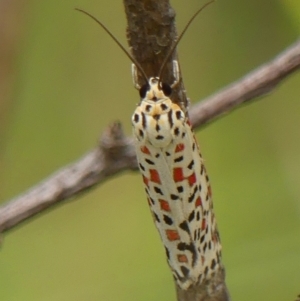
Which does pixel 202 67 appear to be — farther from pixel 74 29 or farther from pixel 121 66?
pixel 74 29

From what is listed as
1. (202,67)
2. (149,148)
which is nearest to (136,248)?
(202,67)

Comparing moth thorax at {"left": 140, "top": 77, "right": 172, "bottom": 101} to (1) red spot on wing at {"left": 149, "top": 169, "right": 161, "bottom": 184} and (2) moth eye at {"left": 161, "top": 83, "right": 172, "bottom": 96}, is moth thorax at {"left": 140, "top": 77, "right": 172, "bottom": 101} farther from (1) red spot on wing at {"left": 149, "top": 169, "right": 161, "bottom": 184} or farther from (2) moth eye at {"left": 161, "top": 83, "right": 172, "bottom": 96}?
(1) red spot on wing at {"left": 149, "top": 169, "right": 161, "bottom": 184}

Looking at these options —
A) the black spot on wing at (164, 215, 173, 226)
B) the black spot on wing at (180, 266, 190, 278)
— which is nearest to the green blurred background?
the black spot on wing at (180, 266, 190, 278)

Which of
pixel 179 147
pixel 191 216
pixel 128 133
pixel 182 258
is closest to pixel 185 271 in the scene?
pixel 182 258

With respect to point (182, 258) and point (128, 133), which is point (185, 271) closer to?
point (182, 258)

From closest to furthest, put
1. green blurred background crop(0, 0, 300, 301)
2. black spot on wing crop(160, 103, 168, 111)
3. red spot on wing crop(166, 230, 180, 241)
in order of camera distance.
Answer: black spot on wing crop(160, 103, 168, 111), red spot on wing crop(166, 230, 180, 241), green blurred background crop(0, 0, 300, 301)

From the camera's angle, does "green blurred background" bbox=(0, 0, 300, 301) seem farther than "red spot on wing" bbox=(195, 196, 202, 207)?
Yes
